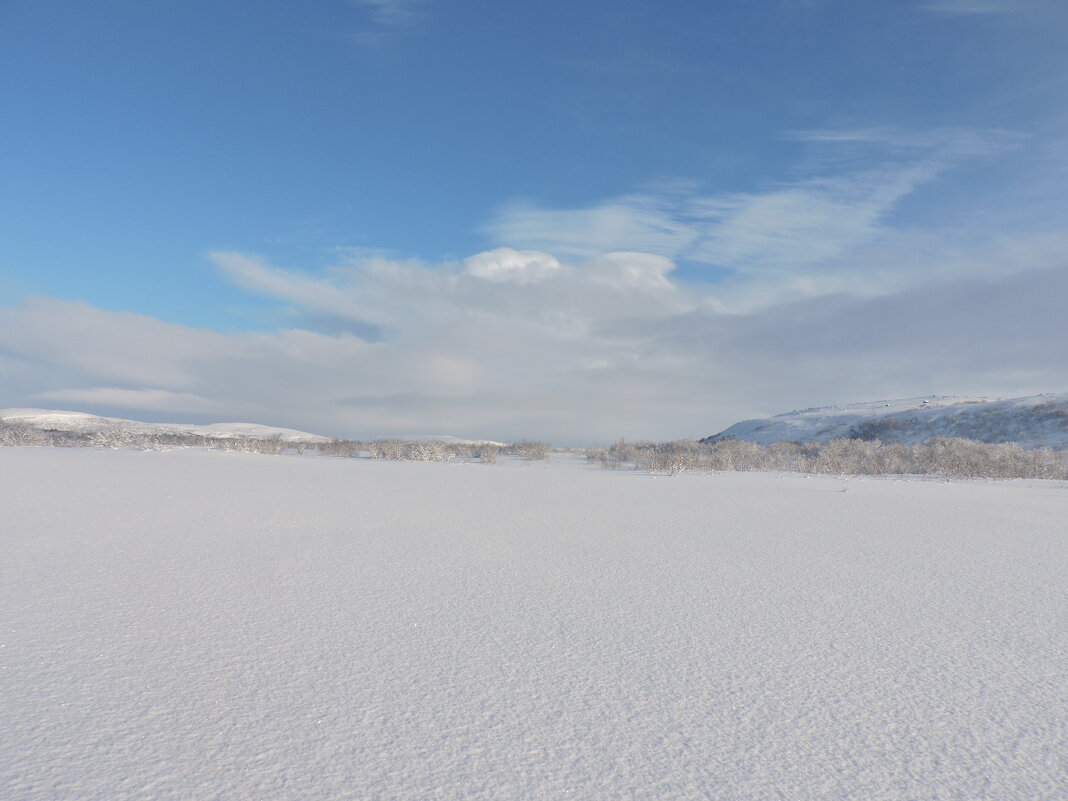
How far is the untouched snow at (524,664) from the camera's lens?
162 centimetres

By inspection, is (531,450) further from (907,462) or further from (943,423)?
(943,423)

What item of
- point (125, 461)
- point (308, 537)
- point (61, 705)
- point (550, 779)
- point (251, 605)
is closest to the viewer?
point (550, 779)

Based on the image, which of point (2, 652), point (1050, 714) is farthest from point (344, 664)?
point (1050, 714)

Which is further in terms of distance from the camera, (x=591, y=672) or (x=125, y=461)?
(x=125, y=461)

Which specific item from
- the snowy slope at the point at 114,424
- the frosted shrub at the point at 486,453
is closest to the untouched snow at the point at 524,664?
the frosted shrub at the point at 486,453

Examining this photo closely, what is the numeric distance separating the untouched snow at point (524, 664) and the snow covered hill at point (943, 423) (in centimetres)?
2975

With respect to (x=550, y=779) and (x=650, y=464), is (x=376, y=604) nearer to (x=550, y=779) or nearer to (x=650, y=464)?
(x=550, y=779)

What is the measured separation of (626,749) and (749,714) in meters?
0.46

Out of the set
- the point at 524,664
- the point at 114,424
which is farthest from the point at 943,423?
the point at 114,424

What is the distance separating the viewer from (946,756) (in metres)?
1.73

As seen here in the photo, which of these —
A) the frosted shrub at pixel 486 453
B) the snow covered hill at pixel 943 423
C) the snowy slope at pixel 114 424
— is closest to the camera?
the frosted shrub at pixel 486 453

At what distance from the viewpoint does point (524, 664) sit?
232 centimetres

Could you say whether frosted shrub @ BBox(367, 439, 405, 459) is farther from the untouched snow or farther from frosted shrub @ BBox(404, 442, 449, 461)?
the untouched snow

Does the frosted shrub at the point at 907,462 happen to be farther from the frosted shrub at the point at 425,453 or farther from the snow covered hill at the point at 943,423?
the snow covered hill at the point at 943,423
